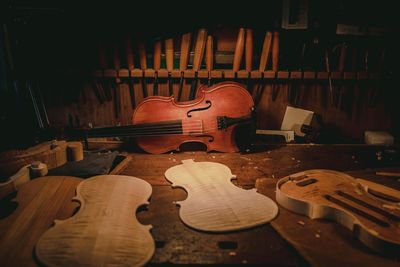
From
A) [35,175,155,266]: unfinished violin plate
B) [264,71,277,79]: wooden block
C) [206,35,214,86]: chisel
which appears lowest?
[35,175,155,266]: unfinished violin plate

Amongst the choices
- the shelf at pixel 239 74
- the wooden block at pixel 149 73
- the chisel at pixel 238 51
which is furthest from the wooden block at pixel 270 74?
the wooden block at pixel 149 73

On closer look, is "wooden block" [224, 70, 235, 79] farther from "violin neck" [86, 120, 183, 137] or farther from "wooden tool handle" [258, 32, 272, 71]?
"violin neck" [86, 120, 183, 137]

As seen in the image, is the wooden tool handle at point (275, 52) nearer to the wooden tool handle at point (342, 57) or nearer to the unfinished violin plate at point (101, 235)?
the wooden tool handle at point (342, 57)

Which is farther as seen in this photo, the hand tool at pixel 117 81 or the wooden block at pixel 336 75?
the wooden block at pixel 336 75

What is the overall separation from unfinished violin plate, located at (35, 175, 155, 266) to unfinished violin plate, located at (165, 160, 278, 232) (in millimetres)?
309

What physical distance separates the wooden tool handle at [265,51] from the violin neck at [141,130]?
4.28ft

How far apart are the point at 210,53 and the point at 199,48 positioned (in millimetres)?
149

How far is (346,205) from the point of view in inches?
71.8

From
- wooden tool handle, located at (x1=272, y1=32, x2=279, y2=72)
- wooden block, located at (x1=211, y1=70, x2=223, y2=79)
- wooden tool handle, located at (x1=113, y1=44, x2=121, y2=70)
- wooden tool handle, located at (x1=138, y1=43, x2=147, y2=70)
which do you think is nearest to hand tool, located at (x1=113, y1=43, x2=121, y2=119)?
wooden tool handle, located at (x1=113, y1=44, x2=121, y2=70)

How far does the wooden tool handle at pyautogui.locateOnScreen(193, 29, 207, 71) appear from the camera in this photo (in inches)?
132

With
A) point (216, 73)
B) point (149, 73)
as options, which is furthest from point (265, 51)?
point (149, 73)

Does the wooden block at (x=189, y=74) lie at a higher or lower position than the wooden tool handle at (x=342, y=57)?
lower

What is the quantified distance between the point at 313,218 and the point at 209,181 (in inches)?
32.6

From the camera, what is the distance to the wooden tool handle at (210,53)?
3.41 meters
